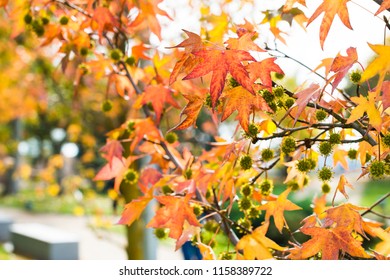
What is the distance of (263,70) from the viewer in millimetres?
1190

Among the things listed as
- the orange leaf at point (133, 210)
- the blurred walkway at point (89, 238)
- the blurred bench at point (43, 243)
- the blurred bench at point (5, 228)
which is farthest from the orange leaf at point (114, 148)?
the blurred bench at point (5, 228)

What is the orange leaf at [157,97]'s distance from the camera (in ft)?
5.80

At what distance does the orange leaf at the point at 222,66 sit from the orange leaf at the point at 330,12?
187mm

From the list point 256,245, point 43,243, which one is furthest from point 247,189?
point 43,243

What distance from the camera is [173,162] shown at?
1.79 m

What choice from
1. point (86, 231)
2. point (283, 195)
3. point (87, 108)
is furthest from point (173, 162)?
point (86, 231)

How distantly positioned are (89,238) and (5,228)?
1063 mm

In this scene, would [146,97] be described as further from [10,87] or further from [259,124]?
[10,87]

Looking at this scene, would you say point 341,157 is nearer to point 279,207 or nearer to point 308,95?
point 279,207

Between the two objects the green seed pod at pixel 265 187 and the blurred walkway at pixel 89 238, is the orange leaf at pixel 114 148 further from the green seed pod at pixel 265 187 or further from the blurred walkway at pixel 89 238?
the blurred walkway at pixel 89 238

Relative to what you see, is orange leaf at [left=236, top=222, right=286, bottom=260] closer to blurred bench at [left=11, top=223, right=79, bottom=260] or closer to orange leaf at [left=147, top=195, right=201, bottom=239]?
orange leaf at [left=147, top=195, right=201, bottom=239]

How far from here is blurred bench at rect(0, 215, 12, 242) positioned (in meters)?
7.17

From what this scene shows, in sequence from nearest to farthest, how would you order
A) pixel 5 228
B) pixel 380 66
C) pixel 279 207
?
pixel 380 66 → pixel 279 207 → pixel 5 228

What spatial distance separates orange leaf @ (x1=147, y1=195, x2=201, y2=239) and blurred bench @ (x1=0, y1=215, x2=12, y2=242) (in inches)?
244
